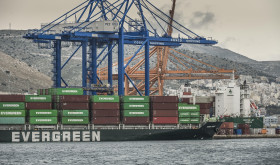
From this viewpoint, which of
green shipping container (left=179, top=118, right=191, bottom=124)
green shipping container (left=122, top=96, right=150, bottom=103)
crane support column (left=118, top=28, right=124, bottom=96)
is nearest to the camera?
green shipping container (left=122, top=96, right=150, bottom=103)

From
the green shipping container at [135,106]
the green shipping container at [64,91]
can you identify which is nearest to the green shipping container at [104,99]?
the green shipping container at [135,106]

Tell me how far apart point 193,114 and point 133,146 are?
9.35m

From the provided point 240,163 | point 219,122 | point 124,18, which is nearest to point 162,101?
point 219,122

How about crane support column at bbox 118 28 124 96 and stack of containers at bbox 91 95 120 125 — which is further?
crane support column at bbox 118 28 124 96

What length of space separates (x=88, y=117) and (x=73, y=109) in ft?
5.78

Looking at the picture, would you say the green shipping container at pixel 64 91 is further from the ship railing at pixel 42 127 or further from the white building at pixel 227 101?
the white building at pixel 227 101

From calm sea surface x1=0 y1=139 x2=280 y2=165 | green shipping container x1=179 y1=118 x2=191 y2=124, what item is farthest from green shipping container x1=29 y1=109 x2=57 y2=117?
green shipping container x1=179 y1=118 x2=191 y2=124

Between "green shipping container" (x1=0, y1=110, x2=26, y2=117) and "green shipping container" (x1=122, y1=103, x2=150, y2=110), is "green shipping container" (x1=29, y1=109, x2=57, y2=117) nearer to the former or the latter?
"green shipping container" (x1=0, y1=110, x2=26, y2=117)

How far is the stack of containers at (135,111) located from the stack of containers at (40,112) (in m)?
7.23

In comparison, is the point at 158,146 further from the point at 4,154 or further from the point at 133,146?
the point at 4,154

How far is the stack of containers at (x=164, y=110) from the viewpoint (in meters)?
81.0

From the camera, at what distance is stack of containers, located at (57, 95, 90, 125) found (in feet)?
259

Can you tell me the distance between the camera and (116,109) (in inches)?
3142

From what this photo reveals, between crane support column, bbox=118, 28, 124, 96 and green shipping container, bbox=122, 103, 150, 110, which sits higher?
crane support column, bbox=118, 28, 124, 96
